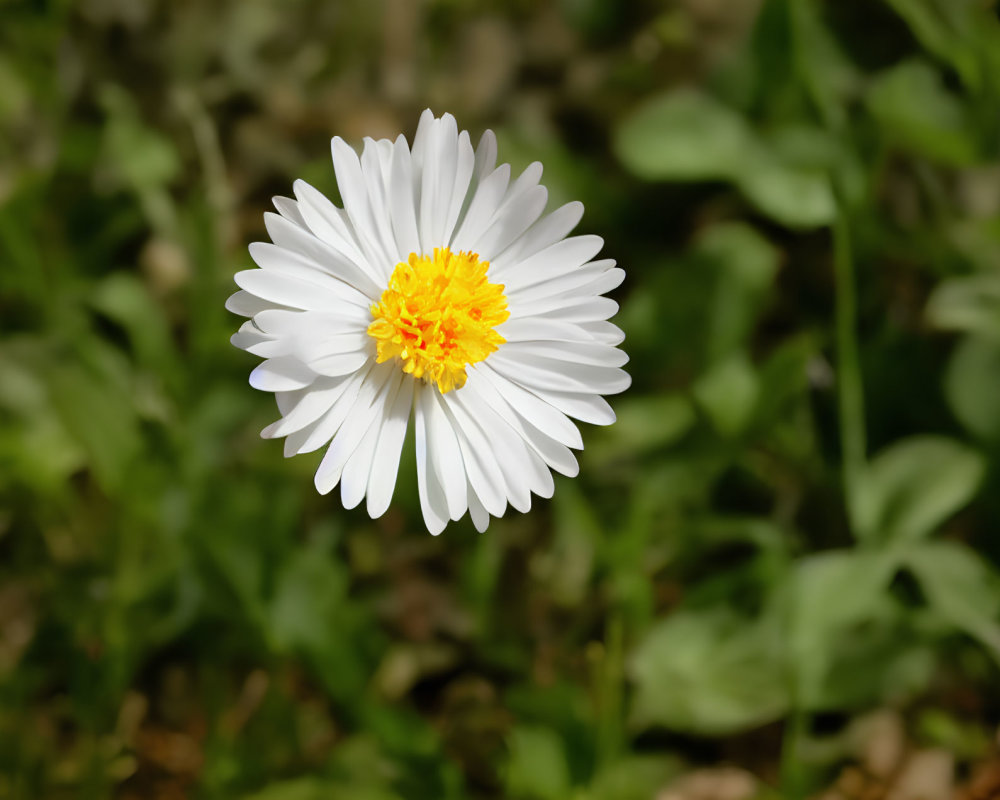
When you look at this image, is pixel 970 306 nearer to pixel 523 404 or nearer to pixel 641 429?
pixel 641 429

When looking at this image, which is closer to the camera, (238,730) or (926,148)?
(238,730)

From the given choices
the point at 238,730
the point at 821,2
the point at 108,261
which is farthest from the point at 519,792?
the point at 821,2

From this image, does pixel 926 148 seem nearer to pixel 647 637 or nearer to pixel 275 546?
pixel 647 637

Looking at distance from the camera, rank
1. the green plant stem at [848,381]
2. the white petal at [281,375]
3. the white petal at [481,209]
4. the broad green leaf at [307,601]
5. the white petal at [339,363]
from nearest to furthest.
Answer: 1. the white petal at [281,375]
2. the white petal at [339,363]
3. the white petal at [481,209]
4. the broad green leaf at [307,601]
5. the green plant stem at [848,381]

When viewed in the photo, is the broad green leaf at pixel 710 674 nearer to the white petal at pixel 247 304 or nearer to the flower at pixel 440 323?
the flower at pixel 440 323

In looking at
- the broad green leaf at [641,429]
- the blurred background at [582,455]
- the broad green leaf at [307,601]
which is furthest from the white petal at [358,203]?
the broad green leaf at [641,429]
